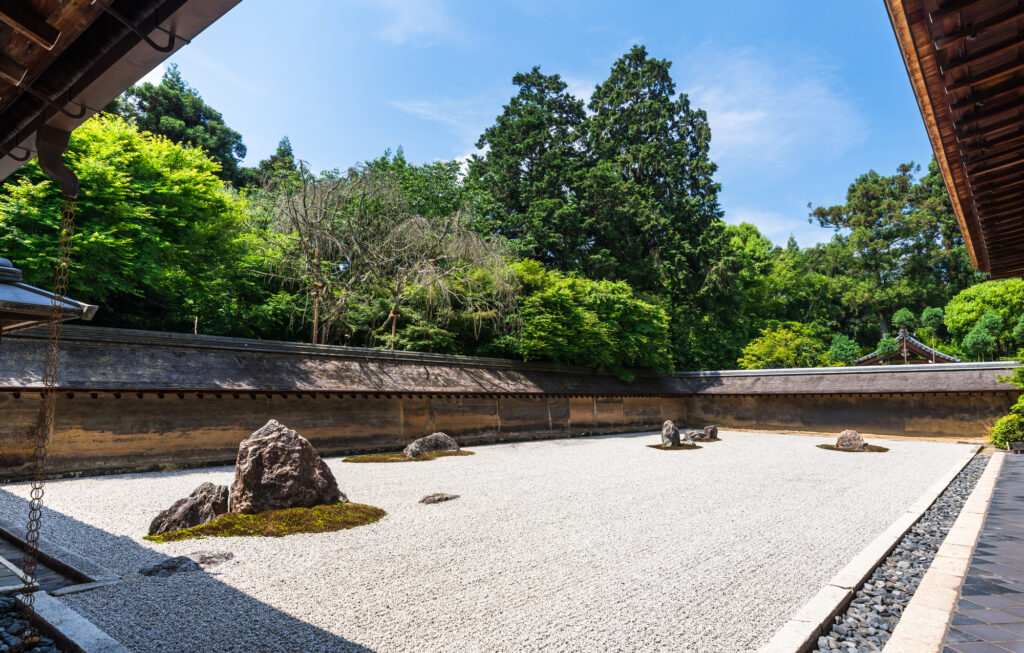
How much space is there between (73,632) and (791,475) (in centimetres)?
1112

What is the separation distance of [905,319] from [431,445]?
130 feet

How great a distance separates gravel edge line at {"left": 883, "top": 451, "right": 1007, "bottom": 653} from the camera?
297cm

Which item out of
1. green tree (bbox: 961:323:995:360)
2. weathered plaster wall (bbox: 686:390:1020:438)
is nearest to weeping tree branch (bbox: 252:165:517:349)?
weathered plaster wall (bbox: 686:390:1020:438)

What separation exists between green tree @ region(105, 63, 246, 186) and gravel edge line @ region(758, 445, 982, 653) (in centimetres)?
3410

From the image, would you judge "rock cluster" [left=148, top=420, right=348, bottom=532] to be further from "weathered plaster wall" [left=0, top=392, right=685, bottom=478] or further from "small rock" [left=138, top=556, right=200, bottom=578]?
"weathered plaster wall" [left=0, top=392, right=685, bottom=478]

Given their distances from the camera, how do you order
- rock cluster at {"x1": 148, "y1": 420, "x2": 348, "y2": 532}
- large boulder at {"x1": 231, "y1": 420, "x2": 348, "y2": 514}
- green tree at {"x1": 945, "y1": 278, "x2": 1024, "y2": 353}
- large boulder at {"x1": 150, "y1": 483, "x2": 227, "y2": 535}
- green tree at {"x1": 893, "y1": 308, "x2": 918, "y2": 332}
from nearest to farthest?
large boulder at {"x1": 150, "y1": 483, "x2": 227, "y2": 535}, rock cluster at {"x1": 148, "y1": 420, "x2": 348, "y2": 532}, large boulder at {"x1": 231, "y1": 420, "x2": 348, "y2": 514}, green tree at {"x1": 945, "y1": 278, "x2": 1024, "y2": 353}, green tree at {"x1": 893, "y1": 308, "x2": 918, "y2": 332}

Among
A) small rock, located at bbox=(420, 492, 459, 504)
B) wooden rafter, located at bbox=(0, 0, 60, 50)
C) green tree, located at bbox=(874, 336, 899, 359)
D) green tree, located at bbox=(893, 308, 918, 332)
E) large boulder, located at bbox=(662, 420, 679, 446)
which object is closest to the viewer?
wooden rafter, located at bbox=(0, 0, 60, 50)

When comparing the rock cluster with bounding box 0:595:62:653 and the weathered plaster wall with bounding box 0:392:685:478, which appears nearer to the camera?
the rock cluster with bounding box 0:595:62:653

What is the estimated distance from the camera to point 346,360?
14430 mm

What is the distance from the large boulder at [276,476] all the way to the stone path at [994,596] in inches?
252

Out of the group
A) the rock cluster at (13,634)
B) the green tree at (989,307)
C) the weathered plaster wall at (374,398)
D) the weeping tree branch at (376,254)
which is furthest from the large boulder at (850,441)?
the green tree at (989,307)

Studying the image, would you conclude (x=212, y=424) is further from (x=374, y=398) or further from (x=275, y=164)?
(x=275, y=164)

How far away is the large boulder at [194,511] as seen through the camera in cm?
573

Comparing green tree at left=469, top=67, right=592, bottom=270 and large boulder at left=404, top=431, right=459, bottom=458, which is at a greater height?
green tree at left=469, top=67, right=592, bottom=270
